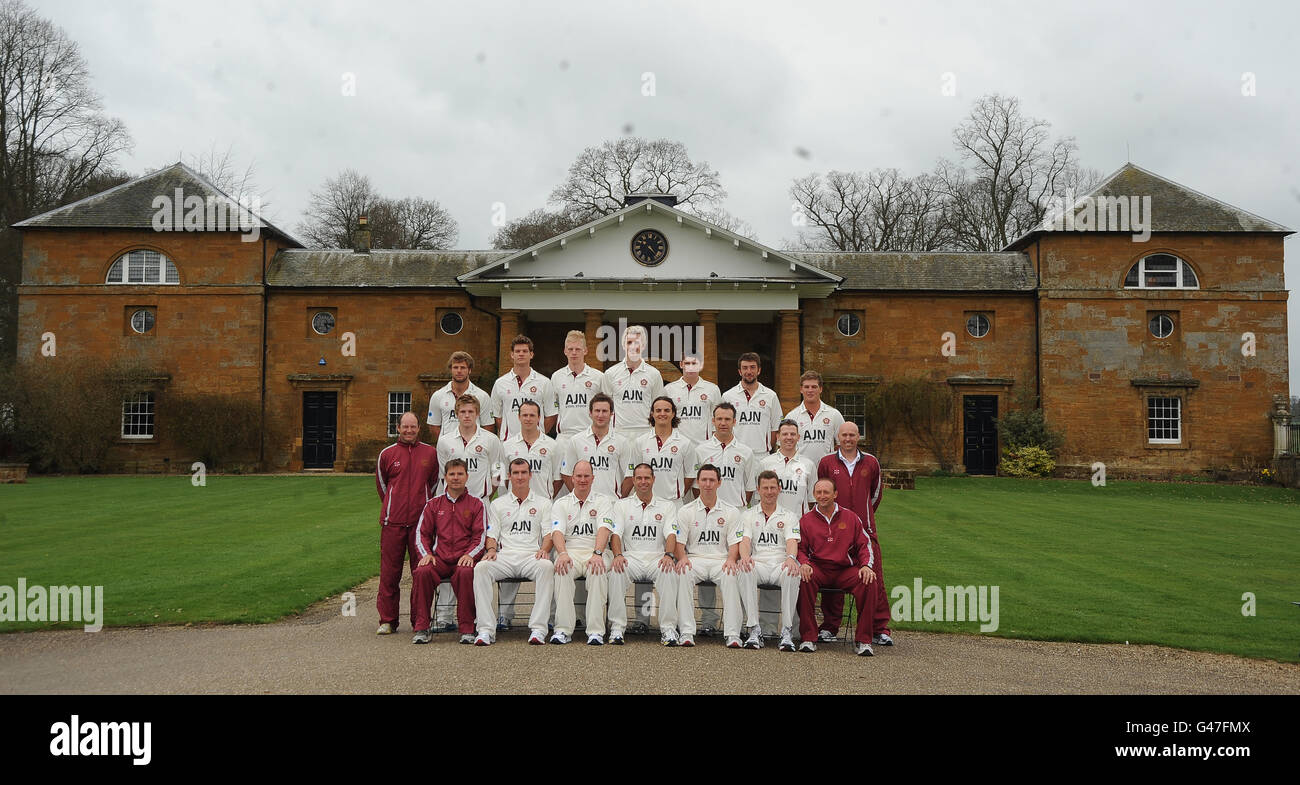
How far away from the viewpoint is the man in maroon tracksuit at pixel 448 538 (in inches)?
315

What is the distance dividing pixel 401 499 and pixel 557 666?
8.49 feet

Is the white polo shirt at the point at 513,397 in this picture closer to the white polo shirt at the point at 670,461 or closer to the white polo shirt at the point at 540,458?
the white polo shirt at the point at 540,458

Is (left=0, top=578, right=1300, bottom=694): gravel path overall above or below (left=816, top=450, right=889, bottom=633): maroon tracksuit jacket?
below

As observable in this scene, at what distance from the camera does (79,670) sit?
6.67 meters

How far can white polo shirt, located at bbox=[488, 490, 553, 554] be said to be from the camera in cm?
824

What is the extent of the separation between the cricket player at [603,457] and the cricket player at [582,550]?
1.14ft

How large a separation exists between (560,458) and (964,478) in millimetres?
22431

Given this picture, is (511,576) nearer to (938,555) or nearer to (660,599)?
(660,599)

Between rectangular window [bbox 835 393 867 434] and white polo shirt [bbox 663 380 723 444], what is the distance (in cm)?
2137

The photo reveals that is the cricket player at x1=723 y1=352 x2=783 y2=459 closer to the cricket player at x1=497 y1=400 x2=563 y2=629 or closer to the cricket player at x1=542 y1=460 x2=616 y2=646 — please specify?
the cricket player at x1=542 y1=460 x2=616 y2=646

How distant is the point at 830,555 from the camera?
7.85 m

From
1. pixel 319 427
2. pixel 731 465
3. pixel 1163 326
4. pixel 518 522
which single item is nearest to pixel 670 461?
pixel 731 465

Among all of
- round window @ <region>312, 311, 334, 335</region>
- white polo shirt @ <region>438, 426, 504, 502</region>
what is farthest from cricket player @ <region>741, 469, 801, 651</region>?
round window @ <region>312, 311, 334, 335</region>

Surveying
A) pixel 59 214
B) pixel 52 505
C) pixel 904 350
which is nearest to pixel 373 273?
A: pixel 59 214
